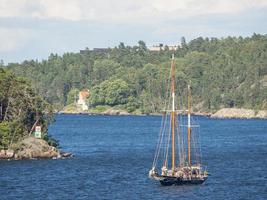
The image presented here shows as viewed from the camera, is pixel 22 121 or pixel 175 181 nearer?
pixel 175 181

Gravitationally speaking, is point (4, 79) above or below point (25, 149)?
above

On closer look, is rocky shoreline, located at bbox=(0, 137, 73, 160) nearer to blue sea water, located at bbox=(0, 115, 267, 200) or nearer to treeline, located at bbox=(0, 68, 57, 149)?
treeline, located at bbox=(0, 68, 57, 149)

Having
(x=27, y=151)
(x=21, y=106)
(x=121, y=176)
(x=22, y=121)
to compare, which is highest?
(x=21, y=106)

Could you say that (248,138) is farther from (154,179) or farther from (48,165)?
(154,179)

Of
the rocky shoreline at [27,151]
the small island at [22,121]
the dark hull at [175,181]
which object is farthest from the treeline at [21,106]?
the dark hull at [175,181]

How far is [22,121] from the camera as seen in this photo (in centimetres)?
13150

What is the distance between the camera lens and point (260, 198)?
92188 mm

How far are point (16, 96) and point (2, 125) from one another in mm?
7384

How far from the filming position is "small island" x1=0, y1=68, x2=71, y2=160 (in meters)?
126

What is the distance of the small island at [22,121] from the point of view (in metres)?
126

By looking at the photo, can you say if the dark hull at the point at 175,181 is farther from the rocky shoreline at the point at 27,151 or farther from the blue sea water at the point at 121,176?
the rocky shoreline at the point at 27,151

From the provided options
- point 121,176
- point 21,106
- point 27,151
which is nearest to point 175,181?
point 121,176

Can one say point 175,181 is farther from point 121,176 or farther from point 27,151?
point 27,151

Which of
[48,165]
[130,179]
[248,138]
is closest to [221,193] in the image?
[130,179]
